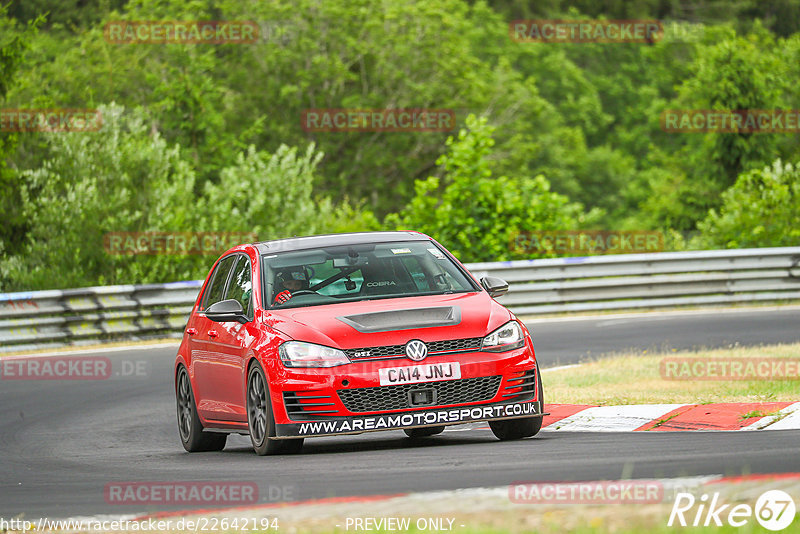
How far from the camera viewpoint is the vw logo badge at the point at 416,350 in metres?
8.64

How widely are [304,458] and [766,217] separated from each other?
2085 cm

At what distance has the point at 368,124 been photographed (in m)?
58.9

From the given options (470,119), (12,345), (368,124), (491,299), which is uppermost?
(491,299)

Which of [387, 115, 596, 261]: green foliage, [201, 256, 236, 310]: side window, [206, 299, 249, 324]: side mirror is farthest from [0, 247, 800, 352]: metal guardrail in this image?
[206, 299, 249, 324]: side mirror

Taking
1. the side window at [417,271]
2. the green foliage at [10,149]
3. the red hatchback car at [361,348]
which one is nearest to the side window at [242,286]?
the red hatchback car at [361,348]

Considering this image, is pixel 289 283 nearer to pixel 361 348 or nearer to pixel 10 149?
pixel 361 348

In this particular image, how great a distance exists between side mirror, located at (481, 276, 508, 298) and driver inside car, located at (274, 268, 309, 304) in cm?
131

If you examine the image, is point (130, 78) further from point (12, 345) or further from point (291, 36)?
point (12, 345)

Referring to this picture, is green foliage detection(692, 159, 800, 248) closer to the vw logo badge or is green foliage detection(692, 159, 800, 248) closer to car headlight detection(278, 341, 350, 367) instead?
the vw logo badge

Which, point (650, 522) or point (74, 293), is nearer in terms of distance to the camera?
point (650, 522)

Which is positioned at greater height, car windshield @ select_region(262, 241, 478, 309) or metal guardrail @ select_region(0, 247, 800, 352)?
car windshield @ select_region(262, 241, 478, 309)

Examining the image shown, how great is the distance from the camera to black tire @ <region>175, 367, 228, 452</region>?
1059 cm

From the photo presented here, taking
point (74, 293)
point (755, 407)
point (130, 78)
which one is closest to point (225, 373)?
point (755, 407)

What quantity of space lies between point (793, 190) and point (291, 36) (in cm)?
3564
